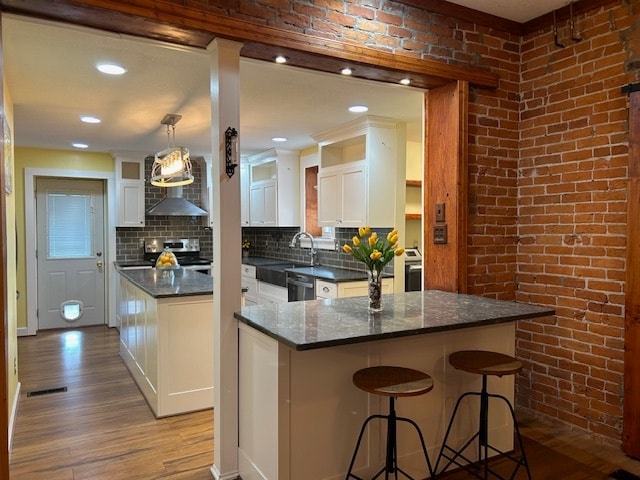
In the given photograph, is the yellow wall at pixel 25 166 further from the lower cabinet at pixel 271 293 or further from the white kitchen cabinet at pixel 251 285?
the lower cabinet at pixel 271 293

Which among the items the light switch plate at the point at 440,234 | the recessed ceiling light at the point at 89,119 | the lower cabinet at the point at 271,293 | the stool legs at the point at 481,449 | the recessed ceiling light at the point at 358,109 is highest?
the recessed ceiling light at the point at 358,109

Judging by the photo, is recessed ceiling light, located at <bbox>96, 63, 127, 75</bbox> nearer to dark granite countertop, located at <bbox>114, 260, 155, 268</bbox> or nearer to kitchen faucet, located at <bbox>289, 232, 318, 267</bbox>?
kitchen faucet, located at <bbox>289, 232, 318, 267</bbox>

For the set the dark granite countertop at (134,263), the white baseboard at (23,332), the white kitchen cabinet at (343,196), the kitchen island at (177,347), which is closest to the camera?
the kitchen island at (177,347)

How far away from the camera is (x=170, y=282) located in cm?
390

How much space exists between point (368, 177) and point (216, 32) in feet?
7.93

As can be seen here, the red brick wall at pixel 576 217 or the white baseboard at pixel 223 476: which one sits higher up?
the red brick wall at pixel 576 217

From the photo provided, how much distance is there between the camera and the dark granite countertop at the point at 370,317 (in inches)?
77.8

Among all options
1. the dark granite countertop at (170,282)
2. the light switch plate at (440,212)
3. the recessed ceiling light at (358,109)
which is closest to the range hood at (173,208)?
the dark granite countertop at (170,282)

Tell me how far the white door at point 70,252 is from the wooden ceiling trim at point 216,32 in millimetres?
4875

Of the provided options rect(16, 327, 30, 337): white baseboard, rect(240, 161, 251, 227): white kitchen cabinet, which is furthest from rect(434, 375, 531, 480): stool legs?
rect(16, 327, 30, 337): white baseboard

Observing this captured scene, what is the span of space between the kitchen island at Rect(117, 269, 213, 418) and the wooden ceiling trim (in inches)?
70.1

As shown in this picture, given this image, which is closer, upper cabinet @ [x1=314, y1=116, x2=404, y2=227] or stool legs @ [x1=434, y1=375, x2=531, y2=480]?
stool legs @ [x1=434, y1=375, x2=531, y2=480]

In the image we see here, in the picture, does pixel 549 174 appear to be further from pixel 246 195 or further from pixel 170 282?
pixel 246 195

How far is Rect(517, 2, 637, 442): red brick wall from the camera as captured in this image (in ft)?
8.91
